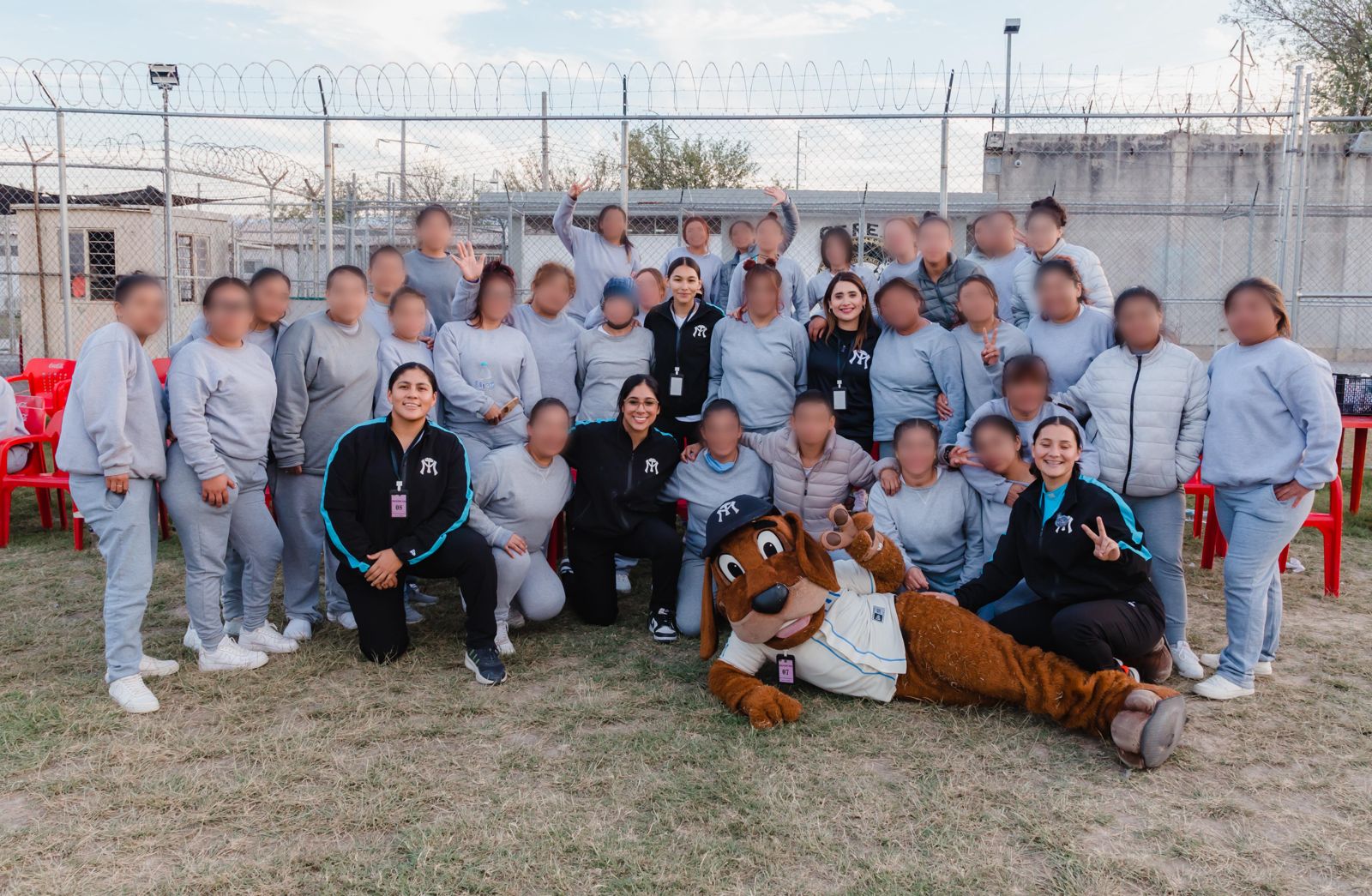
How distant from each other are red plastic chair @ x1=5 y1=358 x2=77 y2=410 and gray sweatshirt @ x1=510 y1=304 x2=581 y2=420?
416 centimetres

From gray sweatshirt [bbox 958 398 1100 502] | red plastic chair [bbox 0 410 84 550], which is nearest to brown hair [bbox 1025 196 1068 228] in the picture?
gray sweatshirt [bbox 958 398 1100 502]

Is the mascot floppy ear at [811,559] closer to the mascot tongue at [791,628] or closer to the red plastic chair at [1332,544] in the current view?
the mascot tongue at [791,628]

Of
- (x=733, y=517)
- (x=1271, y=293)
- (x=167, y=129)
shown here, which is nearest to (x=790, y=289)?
(x=733, y=517)

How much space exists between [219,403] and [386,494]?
0.79m

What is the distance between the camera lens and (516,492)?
4828mm

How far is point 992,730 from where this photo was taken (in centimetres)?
366

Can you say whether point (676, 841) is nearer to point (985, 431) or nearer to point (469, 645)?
point (469, 645)

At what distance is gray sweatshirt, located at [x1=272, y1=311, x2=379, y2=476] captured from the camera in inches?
180

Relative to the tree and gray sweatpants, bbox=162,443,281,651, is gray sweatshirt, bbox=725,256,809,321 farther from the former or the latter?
the tree

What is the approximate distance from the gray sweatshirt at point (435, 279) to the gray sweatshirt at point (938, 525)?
277 centimetres

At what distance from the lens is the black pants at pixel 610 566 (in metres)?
5.02

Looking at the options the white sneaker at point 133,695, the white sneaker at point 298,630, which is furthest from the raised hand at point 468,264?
the white sneaker at point 133,695

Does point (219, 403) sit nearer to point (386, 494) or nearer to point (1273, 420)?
point (386, 494)

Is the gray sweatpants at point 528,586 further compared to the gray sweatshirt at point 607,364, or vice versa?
the gray sweatshirt at point 607,364
